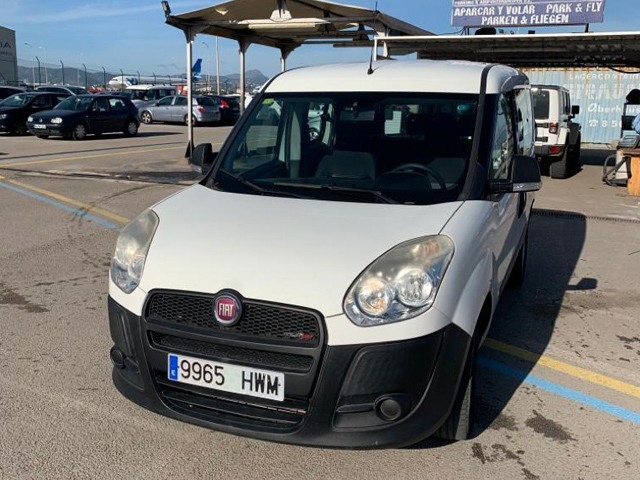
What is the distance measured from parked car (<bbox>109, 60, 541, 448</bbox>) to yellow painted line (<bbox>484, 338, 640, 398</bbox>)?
0.91 m

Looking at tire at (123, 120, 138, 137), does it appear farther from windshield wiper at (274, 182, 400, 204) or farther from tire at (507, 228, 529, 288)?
windshield wiper at (274, 182, 400, 204)

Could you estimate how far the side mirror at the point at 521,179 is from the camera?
354 centimetres

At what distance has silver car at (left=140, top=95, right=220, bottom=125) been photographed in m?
29.0

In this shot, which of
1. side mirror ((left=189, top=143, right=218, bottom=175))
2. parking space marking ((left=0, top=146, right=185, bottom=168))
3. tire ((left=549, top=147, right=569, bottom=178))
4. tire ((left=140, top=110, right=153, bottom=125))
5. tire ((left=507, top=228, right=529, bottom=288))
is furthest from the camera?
tire ((left=140, top=110, right=153, bottom=125))

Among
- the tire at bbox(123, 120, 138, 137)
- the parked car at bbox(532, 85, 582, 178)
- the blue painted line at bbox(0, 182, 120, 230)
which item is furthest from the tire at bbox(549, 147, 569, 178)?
the tire at bbox(123, 120, 138, 137)

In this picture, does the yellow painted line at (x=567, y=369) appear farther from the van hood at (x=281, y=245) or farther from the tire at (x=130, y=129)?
the tire at (x=130, y=129)

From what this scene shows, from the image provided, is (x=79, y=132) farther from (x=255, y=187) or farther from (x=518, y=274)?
(x=255, y=187)

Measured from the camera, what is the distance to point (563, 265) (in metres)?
6.59

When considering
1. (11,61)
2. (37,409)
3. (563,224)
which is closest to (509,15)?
(563,224)

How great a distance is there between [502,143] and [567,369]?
4.96 ft

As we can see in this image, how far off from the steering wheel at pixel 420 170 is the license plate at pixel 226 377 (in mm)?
1519

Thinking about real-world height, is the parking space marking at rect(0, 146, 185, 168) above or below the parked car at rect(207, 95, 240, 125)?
below

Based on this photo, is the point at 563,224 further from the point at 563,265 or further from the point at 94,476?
the point at 94,476

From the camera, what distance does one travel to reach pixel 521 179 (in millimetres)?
3594
